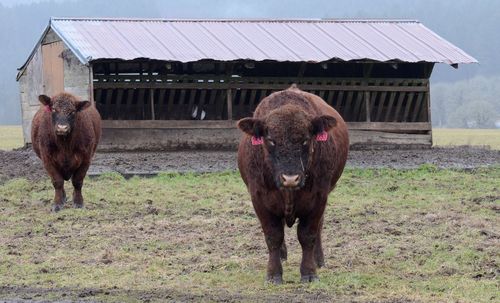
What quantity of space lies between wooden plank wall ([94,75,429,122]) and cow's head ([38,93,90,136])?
8095 mm

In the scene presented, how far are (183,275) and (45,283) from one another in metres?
1.24

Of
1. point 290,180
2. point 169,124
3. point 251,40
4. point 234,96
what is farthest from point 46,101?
point 251,40

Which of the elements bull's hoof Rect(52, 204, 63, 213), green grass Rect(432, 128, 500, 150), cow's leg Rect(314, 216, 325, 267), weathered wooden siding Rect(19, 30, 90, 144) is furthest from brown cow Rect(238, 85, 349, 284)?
green grass Rect(432, 128, 500, 150)

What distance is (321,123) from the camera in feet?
28.4

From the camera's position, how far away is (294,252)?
10.5 metres

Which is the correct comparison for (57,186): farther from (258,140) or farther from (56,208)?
(258,140)

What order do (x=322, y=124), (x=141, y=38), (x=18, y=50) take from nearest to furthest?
(x=322, y=124) → (x=141, y=38) → (x=18, y=50)

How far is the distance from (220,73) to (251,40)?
1108mm

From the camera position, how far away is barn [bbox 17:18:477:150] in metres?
22.8

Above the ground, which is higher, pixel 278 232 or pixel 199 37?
pixel 199 37

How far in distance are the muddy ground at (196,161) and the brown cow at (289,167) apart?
1030 cm

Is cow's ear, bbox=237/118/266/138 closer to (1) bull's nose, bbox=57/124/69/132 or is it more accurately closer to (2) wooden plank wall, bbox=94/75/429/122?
(1) bull's nose, bbox=57/124/69/132

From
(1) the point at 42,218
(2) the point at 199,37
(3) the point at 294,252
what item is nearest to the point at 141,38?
(2) the point at 199,37

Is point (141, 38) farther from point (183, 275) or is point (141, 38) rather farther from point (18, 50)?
point (18, 50)
